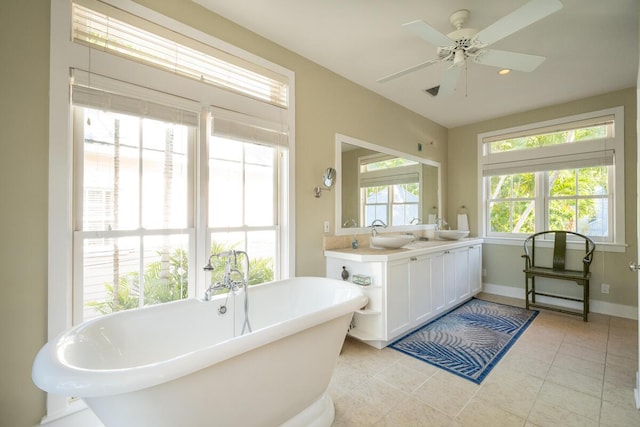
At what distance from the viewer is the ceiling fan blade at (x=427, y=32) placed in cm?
159

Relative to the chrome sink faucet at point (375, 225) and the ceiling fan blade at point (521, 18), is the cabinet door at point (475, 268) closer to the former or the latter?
the chrome sink faucet at point (375, 225)

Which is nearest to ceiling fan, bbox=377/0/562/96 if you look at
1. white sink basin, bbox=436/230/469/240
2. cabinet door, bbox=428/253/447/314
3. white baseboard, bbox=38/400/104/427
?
cabinet door, bbox=428/253/447/314

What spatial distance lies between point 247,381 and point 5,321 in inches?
50.9

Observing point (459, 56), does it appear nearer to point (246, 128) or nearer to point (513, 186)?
point (246, 128)

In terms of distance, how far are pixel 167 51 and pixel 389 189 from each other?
2684 mm

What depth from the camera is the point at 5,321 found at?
139cm

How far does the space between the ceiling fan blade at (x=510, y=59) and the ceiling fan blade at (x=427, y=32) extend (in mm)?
351

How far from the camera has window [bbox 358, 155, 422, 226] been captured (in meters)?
A: 3.27

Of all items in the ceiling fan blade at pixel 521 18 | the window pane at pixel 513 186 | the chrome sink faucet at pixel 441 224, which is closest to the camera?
the ceiling fan blade at pixel 521 18

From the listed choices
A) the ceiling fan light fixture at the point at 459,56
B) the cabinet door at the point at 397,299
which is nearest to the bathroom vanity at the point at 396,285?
the cabinet door at the point at 397,299

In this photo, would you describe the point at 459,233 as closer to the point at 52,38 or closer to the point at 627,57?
the point at 627,57

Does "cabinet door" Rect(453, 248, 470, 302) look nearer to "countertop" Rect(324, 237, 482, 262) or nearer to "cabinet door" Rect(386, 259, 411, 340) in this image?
"countertop" Rect(324, 237, 482, 262)

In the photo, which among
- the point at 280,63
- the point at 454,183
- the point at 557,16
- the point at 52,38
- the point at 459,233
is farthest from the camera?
the point at 454,183

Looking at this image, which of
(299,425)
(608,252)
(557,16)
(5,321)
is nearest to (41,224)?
(5,321)
